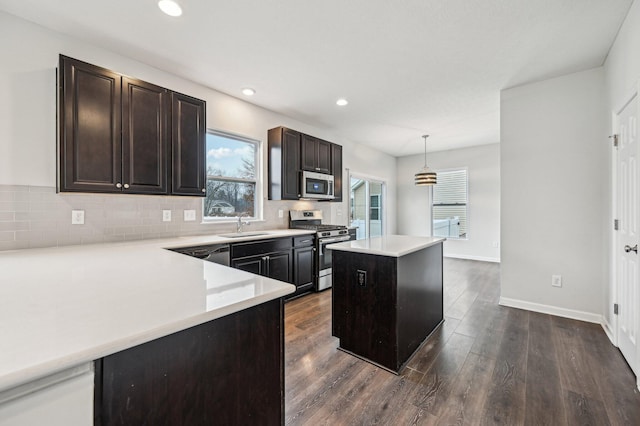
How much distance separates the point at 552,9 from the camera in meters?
2.08

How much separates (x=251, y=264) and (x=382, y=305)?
1542 mm

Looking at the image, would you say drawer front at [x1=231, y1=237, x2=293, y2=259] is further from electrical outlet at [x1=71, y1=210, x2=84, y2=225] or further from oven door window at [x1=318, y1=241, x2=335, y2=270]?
electrical outlet at [x1=71, y1=210, x2=84, y2=225]

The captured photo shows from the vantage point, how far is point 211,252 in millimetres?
2678

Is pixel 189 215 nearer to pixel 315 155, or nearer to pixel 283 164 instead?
pixel 283 164

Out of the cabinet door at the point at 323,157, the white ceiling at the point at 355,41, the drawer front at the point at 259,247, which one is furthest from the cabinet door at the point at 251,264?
the white ceiling at the point at 355,41

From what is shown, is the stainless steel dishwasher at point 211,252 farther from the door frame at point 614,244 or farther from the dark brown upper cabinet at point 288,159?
the door frame at point 614,244

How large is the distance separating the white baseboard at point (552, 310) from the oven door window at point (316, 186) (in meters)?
2.85

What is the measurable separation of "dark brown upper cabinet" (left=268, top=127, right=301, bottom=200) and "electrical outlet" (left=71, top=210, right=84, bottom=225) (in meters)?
2.11

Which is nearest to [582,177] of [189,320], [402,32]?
[402,32]

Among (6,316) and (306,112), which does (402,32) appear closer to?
(306,112)

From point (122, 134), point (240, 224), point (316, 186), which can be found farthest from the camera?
point (316, 186)

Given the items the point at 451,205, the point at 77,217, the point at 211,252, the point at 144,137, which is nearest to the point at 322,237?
the point at 211,252

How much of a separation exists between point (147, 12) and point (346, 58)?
5.59ft

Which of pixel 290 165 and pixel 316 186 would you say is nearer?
pixel 290 165
